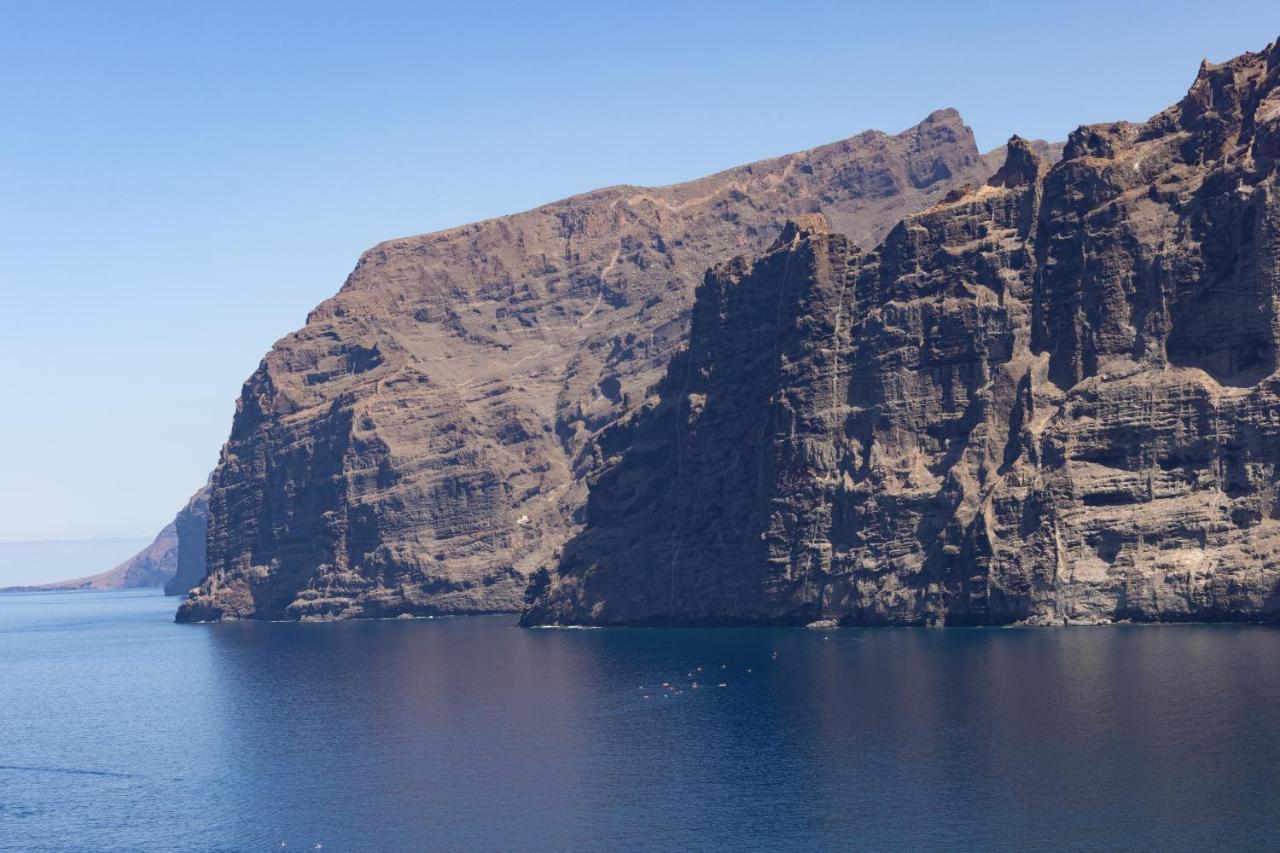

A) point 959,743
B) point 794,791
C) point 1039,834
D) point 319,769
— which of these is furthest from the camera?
point 319,769

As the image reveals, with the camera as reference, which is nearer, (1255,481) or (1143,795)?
(1143,795)

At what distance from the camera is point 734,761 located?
13688 cm

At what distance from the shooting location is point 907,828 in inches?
4316

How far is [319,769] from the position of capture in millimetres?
146250

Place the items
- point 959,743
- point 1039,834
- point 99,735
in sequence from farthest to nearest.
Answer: point 99,735
point 959,743
point 1039,834

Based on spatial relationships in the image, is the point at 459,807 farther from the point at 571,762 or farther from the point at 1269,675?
the point at 1269,675

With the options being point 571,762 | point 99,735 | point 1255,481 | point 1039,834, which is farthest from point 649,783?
point 1255,481

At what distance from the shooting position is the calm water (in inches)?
4414

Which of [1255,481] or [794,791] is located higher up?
[1255,481]

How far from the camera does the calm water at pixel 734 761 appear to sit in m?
112

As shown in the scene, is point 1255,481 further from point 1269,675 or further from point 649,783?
point 649,783

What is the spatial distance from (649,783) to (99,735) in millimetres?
77286

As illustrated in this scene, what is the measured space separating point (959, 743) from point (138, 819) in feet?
223

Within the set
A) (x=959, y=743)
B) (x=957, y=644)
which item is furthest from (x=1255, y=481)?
(x=959, y=743)
